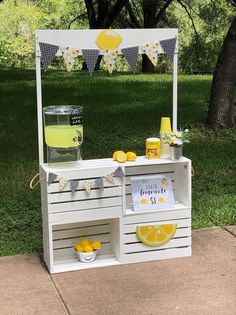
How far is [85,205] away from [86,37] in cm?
122

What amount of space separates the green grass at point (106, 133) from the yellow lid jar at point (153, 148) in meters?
1.08

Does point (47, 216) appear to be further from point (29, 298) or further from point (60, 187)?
point (29, 298)

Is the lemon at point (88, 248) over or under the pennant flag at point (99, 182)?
under

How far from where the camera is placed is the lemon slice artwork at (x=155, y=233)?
4359 millimetres

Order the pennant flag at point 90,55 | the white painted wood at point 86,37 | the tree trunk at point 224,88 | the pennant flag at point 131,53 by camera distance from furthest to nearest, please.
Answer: the tree trunk at point 224,88 < the pennant flag at point 131,53 < the pennant flag at point 90,55 < the white painted wood at point 86,37

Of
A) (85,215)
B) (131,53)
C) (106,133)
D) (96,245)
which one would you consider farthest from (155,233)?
(106,133)

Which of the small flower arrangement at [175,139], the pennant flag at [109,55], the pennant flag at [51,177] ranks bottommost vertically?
the pennant flag at [51,177]

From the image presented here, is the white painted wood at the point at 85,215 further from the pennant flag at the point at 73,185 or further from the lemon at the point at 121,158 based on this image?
the lemon at the point at 121,158

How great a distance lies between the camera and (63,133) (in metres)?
4.07

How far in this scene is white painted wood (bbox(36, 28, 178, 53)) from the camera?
13.2ft

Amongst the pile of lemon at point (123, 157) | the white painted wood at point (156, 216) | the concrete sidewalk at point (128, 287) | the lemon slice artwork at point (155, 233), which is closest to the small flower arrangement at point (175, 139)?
the pile of lemon at point (123, 157)

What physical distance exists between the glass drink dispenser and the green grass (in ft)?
2.87

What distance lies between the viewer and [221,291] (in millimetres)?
3814

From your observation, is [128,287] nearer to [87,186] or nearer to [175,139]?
[87,186]
